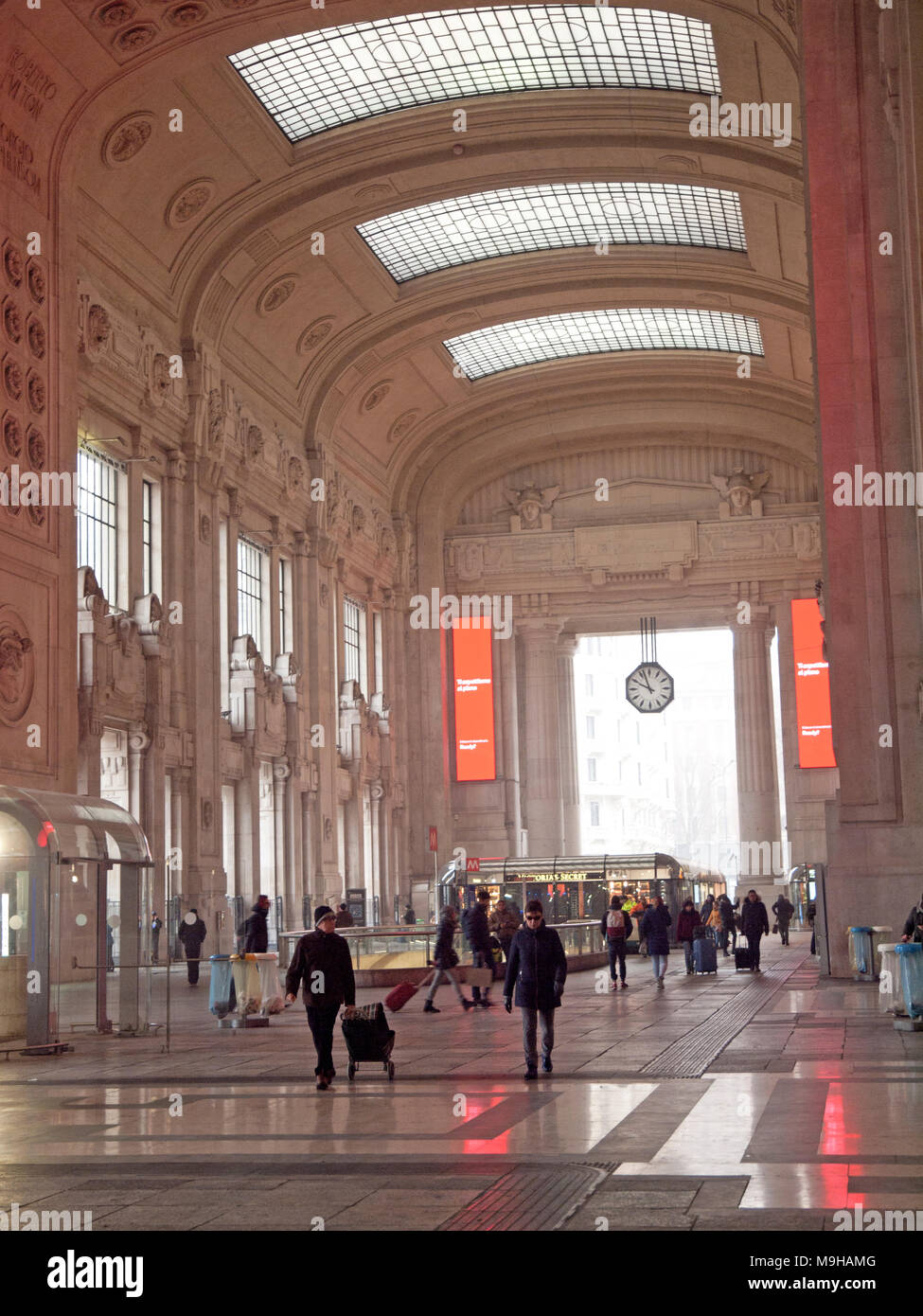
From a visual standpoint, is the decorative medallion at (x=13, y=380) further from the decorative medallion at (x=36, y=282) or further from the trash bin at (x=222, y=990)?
the trash bin at (x=222, y=990)

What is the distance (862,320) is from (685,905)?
888 cm

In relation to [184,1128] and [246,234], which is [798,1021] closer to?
[184,1128]

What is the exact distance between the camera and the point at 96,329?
1029 inches

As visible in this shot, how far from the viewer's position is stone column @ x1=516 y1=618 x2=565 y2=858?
47.0 m

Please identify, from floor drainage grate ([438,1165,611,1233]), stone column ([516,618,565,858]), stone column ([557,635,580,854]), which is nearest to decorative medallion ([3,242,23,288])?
floor drainage grate ([438,1165,611,1233])

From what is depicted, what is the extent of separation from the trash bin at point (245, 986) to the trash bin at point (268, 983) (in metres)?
0.10

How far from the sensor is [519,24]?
2659 cm

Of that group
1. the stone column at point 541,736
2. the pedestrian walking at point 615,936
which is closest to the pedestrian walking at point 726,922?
the pedestrian walking at point 615,936

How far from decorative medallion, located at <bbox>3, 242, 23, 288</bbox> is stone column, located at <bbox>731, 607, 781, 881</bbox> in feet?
92.7

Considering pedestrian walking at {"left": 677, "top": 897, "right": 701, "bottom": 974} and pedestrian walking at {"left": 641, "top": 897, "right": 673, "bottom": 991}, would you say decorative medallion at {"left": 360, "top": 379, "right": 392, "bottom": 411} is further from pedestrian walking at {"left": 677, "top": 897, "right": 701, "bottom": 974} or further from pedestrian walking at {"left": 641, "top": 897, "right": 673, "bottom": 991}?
pedestrian walking at {"left": 641, "top": 897, "right": 673, "bottom": 991}

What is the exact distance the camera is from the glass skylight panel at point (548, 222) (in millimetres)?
33062

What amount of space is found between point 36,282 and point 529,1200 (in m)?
19.3

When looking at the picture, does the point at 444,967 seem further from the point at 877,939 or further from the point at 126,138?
the point at 126,138

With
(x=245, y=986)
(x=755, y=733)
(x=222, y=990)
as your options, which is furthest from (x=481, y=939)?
(x=755, y=733)
